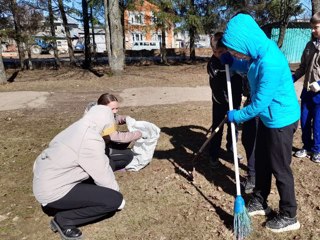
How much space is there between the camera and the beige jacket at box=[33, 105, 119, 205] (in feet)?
9.83

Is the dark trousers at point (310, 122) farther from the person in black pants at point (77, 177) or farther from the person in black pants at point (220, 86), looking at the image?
the person in black pants at point (77, 177)

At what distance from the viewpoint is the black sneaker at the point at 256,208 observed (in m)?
3.42

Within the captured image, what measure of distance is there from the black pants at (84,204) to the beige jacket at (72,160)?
8cm

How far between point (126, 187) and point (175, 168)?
0.82m

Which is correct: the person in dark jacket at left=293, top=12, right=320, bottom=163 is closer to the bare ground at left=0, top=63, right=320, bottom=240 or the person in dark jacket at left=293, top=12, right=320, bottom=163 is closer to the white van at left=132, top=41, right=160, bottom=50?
the bare ground at left=0, top=63, right=320, bottom=240

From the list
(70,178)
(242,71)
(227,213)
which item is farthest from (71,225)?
(242,71)

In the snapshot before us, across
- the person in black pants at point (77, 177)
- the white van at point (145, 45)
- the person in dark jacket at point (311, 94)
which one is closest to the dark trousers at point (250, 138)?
the person in dark jacket at point (311, 94)

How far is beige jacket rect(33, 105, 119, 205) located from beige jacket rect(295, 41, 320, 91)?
8.94 ft

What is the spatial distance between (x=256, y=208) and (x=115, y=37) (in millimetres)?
10851

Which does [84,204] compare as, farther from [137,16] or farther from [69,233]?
[137,16]

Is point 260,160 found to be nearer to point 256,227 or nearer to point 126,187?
point 256,227

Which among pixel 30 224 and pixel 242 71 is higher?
pixel 242 71

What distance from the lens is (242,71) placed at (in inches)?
141

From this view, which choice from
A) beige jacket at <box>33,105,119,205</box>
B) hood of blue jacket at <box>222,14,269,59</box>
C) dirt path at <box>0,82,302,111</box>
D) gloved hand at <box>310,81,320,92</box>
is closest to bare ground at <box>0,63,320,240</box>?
beige jacket at <box>33,105,119,205</box>
